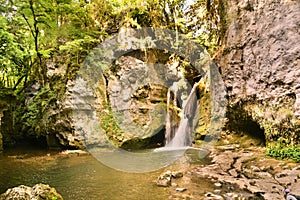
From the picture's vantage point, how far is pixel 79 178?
6.99 metres

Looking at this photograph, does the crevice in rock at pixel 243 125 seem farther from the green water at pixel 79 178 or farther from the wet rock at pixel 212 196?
the wet rock at pixel 212 196


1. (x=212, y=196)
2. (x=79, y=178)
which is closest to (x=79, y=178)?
(x=79, y=178)

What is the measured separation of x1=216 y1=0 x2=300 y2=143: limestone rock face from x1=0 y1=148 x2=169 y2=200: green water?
4361 millimetres

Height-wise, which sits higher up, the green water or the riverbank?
the riverbank

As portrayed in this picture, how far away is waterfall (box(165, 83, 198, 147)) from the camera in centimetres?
1294

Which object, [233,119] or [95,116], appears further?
[95,116]

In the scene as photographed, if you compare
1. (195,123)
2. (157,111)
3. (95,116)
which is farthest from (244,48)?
(95,116)

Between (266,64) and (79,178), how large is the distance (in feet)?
24.4

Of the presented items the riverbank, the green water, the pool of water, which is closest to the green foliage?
the riverbank

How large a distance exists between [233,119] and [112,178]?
6312 mm

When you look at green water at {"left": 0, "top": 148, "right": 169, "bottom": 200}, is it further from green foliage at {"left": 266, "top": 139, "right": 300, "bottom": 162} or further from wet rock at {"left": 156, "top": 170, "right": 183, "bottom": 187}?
green foliage at {"left": 266, "top": 139, "right": 300, "bottom": 162}

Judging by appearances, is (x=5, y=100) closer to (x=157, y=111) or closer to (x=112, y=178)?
(x=157, y=111)

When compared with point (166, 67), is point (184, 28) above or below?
above

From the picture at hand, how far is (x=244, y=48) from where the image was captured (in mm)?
10102
